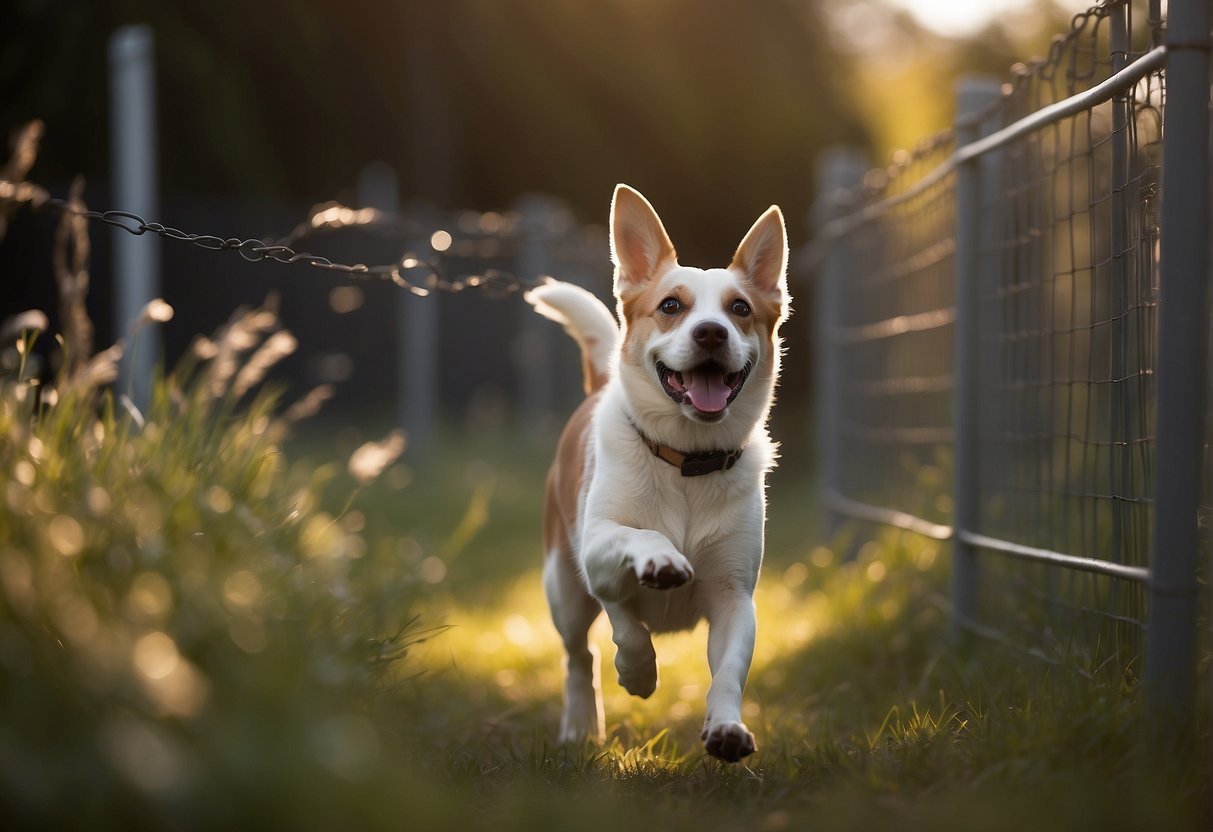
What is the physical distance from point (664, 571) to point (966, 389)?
2.13 meters

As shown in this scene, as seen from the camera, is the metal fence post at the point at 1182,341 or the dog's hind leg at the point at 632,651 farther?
the dog's hind leg at the point at 632,651

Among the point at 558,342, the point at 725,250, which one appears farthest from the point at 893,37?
the point at 558,342

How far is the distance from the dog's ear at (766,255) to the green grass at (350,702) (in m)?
1.39

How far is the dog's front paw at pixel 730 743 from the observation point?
282 cm

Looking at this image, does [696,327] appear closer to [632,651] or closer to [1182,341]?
[632,651]

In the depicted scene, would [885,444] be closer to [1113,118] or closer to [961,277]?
[961,277]

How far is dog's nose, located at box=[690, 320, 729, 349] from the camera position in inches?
138

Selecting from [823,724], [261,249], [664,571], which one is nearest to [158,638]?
[664,571]

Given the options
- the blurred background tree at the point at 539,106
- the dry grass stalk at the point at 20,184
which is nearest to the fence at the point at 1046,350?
the dry grass stalk at the point at 20,184

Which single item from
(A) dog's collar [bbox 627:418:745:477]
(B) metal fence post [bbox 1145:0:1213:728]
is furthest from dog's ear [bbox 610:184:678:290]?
(B) metal fence post [bbox 1145:0:1213:728]

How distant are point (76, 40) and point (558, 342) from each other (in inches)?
235

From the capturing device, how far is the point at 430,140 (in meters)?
15.3

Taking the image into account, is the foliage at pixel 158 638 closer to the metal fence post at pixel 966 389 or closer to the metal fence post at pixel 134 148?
the metal fence post at pixel 966 389

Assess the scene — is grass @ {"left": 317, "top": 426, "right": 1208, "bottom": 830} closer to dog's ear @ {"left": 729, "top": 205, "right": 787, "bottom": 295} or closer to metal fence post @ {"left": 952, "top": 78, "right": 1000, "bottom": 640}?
metal fence post @ {"left": 952, "top": 78, "right": 1000, "bottom": 640}
